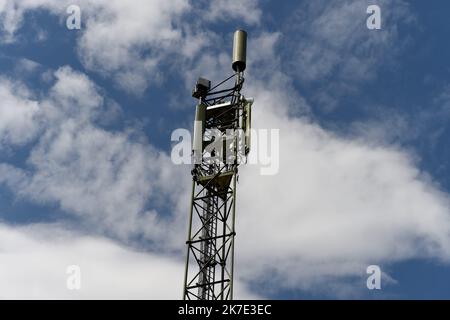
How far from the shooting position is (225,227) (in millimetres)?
43438

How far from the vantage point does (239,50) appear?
48.2m

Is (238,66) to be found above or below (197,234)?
above

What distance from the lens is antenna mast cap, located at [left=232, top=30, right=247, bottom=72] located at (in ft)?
157

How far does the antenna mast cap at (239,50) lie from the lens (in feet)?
157
